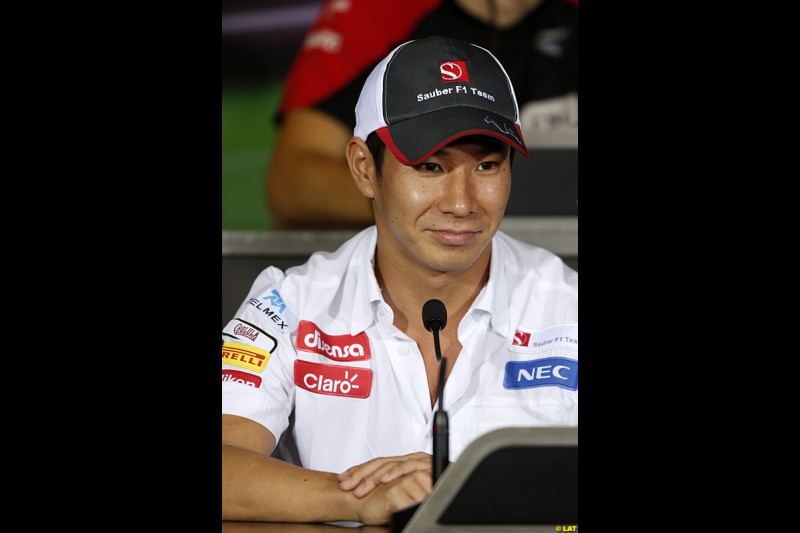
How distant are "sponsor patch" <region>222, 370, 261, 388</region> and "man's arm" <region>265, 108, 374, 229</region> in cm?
67

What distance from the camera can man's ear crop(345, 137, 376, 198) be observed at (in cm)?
166

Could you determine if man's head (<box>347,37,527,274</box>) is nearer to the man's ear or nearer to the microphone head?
the man's ear

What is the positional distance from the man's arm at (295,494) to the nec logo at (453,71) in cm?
65

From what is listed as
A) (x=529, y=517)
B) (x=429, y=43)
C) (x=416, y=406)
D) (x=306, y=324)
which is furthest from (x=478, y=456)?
(x=429, y=43)

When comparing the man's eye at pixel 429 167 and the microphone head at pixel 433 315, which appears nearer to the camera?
the microphone head at pixel 433 315

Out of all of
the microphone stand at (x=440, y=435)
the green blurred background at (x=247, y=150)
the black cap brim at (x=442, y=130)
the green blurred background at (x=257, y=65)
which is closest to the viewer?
the microphone stand at (x=440, y=435)

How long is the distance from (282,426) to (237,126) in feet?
4.74

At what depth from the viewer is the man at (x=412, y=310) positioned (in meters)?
1.55

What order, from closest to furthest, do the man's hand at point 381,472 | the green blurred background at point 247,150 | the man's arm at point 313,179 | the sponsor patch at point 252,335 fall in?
1. the man's hand at point 381,472
2. the sponsor patch at point 252,335
3. the man's arm at point 313,179
4. the green blurred background at point 247,150

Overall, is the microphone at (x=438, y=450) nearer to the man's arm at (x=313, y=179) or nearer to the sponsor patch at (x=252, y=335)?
the sponsor patch at (x=252, y=335)

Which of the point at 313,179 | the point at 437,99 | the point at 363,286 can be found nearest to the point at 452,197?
the point at 437,99

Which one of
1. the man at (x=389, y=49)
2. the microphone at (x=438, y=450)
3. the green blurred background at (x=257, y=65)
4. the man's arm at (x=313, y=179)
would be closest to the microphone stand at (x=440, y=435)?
the microphone at (x=438, y=450)

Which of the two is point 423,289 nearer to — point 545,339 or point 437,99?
point 545,339

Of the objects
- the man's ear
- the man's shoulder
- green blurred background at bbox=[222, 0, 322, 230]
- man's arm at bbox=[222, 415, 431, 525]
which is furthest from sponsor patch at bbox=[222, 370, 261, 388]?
green blurred background at bbox=[222, 0, 322, 230]
